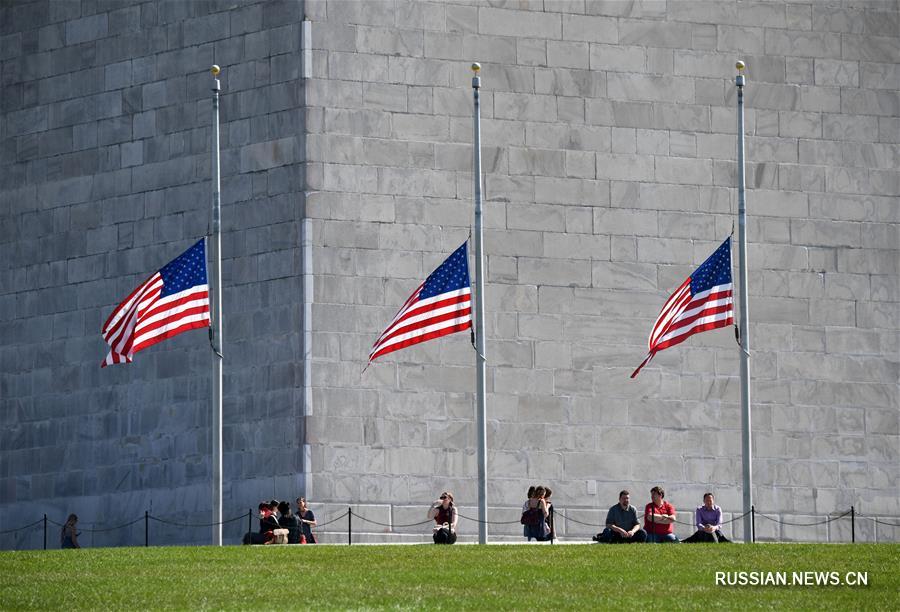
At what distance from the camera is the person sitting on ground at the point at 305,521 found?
3626cm

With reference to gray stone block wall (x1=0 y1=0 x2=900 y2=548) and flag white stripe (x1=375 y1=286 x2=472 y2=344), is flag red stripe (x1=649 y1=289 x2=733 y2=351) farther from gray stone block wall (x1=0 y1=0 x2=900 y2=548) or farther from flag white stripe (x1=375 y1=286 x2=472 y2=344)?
gray stone block wall (x1=0 y1=0 x2=900 y2=548)

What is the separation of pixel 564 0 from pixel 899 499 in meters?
11.9

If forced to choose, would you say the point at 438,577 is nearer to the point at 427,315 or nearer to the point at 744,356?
the point at 427,315

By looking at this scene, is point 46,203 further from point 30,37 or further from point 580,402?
point 580,402

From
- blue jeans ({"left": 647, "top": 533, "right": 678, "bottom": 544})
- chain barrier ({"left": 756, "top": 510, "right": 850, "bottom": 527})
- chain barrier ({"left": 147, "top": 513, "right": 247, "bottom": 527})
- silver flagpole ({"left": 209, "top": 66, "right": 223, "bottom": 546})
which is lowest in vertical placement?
chain barrier ({"left": 756, "top": 510, "right": 850, "bottom": 527})

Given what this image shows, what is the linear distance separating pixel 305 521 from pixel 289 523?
0.78 metres

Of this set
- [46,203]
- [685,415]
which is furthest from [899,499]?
[46,203]

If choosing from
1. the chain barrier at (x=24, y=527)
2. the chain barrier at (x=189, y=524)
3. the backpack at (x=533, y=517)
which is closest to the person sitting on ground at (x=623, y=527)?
the backpack at (x=533, y=517)

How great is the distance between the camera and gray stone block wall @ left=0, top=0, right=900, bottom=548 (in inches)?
1563

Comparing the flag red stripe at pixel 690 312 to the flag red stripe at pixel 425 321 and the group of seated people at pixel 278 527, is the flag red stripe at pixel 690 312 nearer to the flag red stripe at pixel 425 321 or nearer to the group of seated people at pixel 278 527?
the flag red stripe at pixel 425 321

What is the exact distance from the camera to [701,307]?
3491cm

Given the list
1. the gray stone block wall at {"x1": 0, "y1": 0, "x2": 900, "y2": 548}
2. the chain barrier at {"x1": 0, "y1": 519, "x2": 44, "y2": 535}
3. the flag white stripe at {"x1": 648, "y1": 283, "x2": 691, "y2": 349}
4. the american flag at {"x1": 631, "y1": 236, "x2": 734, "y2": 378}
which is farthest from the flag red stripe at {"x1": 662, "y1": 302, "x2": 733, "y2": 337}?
the chain barrier at {"x1": 0, "y1": 519, "x2": 44, "y2": 535}

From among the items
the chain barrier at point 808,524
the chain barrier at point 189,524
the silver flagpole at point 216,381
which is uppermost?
the silver flagpole at point 216,381

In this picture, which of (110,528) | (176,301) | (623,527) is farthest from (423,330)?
(110,528)
